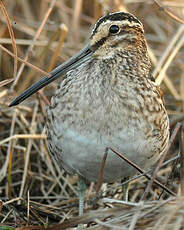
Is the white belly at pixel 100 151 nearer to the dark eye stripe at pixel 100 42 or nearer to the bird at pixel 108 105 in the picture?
the bird at pixel 108 105

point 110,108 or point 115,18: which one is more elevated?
point 115,18

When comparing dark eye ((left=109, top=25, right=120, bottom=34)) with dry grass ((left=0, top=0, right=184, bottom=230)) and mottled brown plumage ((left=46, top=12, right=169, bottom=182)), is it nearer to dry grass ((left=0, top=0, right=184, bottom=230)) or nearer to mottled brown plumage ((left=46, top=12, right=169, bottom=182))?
mottled brown plumage ((left=46, top=12, right=169, bottom=182))

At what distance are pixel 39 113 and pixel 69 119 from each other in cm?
161

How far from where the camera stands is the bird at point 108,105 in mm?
3223

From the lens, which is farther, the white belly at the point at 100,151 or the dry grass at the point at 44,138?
the white belly at the point at 100,151

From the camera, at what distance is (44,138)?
449cm

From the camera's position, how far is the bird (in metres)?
3.22

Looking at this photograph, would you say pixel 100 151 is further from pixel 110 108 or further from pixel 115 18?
pixel 115 18

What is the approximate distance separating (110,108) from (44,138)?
140 cm

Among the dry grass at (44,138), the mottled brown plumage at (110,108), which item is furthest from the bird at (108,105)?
the dry grass at (44,138)

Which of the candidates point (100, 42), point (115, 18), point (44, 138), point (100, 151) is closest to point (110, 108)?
point (100, 151)

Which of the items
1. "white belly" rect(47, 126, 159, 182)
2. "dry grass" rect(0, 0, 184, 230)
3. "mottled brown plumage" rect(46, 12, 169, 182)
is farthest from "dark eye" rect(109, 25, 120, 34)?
"white belly" rect(47, 126, 159, 182)

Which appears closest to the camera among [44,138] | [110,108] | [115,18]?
[110,108]

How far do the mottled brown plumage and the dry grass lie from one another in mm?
246
